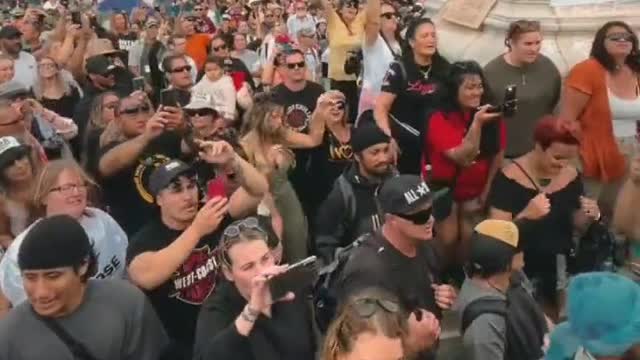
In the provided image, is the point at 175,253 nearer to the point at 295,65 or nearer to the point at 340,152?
the point at 340,152

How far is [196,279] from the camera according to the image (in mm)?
4180

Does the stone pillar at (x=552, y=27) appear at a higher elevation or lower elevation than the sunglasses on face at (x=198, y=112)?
higher

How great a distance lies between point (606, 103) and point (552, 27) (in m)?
1.41

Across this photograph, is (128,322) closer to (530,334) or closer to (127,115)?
(530,334)

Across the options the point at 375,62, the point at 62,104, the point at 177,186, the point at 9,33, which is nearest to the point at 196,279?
the point at 177,186

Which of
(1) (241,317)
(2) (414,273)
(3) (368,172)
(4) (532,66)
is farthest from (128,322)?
(4) (532,66)

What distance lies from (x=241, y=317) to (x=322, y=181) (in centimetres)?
298

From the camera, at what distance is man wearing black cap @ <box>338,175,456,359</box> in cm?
384

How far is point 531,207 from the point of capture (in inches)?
187

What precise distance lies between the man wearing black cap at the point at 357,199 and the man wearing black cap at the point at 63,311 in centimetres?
155

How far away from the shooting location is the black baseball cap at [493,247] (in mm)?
3826

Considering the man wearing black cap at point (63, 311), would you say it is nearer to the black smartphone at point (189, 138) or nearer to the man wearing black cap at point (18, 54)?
the black smartphone at point (189, 138)

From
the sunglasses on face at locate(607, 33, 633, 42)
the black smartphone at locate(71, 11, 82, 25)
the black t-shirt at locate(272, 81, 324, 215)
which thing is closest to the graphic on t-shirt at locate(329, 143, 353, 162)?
the black t-shirt at locate(272, 81, 324, 215)

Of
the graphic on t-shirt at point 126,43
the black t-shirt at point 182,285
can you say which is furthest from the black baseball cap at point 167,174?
the graphic on t-shirt at point 126,43
